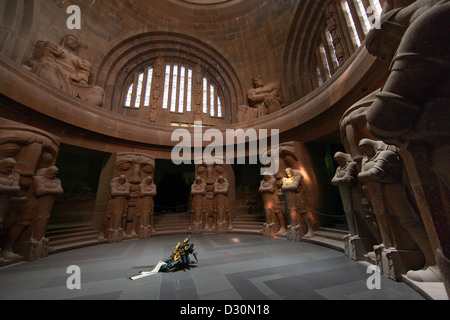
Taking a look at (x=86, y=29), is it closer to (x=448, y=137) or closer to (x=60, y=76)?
(x=60, y=76)

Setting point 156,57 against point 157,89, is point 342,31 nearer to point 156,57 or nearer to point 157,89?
point 157,89

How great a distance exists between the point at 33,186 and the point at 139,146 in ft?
12.1

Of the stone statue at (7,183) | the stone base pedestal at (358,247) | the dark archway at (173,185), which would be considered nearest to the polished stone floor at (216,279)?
the stone base pedestal at (358,247)

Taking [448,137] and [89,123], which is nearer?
[448,137]

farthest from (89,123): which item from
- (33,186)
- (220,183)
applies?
(220,183)

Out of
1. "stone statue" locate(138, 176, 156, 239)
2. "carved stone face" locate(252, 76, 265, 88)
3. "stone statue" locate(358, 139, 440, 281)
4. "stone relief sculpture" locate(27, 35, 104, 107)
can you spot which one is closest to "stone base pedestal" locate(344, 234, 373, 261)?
"stone statue" locate(358, 139, 440, 281)

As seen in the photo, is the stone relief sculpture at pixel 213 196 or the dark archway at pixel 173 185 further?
the dark archway at pixel 173 185

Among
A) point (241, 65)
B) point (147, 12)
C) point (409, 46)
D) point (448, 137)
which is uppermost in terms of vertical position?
point (147, 12)

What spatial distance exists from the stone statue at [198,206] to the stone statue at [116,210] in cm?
248

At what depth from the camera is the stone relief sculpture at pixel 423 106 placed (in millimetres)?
1291

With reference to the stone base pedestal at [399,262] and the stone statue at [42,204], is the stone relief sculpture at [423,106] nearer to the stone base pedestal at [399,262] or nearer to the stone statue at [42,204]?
the stone base pedestal at [399,262]

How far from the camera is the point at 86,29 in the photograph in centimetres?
945
